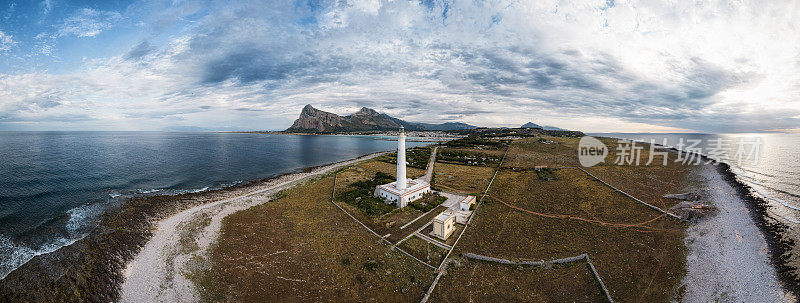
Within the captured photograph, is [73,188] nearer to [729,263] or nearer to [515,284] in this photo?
[515,284]

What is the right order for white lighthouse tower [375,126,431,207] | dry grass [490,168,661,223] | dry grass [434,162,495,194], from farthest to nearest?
dry grass [434,162,495,194], white lighthouse tower [375,126,431,207], dry grass [490,168,661,223]

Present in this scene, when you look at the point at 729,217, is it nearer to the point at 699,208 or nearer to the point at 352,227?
the point at 699,208

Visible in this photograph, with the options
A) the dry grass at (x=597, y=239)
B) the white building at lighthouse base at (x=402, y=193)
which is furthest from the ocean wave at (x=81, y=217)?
the dry grass at (x=597, y=239)

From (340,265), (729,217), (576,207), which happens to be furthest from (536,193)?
(340,265)

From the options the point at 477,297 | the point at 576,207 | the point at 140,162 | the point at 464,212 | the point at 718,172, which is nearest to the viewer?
the point at 477,297

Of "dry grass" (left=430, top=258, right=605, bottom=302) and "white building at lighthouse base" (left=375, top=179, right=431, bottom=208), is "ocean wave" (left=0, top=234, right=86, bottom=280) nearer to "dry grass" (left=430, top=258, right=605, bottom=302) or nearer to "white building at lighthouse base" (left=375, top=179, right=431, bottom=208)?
"white building at lighthouse base" (left=375, top=179, right=431, bottom=208)

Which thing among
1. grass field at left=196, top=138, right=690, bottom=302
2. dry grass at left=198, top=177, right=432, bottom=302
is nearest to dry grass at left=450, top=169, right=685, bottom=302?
grass field at left=196, top=138, right=690, bottom=302
